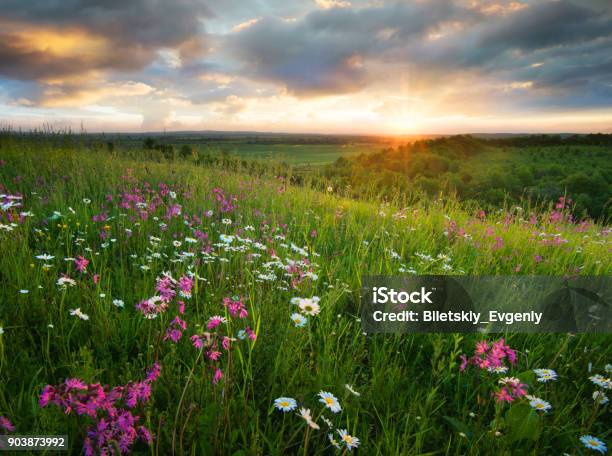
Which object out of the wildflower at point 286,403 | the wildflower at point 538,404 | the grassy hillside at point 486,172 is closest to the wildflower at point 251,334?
the wildflower at point 286,403

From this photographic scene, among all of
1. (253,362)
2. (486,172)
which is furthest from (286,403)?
(486,172)

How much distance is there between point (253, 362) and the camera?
88.1 inches

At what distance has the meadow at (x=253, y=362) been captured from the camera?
5.39ft

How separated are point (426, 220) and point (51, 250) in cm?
507

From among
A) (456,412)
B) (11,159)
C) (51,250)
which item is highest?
(11,159)

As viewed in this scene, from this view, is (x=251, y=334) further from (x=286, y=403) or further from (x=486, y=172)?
(x=486, y=172)

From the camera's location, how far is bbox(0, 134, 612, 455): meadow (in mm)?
1643

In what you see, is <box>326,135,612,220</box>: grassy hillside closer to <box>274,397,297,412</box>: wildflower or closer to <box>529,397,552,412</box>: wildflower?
<box>529,397,552,412</box>: wildflower

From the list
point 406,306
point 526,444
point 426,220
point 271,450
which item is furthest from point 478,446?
point 426,220

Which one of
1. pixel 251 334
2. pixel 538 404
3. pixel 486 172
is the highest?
pixel 486 172

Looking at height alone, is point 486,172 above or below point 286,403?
above

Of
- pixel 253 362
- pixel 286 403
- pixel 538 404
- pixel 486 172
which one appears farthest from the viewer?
pixel 486 172

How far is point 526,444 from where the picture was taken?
76.3 inches

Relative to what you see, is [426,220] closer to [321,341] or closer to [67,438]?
[321,341]
